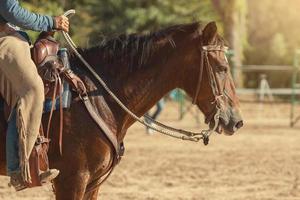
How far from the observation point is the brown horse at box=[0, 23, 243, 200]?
18.5 feet

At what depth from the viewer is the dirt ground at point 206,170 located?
970cm

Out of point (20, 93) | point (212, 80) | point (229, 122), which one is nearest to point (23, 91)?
point (20, 93)

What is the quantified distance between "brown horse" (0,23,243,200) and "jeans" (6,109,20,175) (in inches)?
5.6

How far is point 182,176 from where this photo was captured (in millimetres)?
11250

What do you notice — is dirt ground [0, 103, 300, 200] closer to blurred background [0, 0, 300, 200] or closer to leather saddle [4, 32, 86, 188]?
blurred background [0, 0, 300, 200]

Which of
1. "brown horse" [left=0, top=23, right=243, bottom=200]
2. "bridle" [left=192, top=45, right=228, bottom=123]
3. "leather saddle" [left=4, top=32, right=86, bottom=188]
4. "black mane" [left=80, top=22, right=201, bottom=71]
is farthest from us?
"black mane" [left=80, top=22, right=201, bottom=71]

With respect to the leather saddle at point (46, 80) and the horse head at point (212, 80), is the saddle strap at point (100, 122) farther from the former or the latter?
the horse head at point (212, 80)

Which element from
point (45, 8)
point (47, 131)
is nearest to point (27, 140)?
point (47, 131)

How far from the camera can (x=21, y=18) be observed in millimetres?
5449

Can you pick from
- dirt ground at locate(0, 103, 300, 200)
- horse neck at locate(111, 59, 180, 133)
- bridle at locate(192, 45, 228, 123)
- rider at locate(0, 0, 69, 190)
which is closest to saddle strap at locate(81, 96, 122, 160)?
horse neck at locate(111, 59, 180, 133)

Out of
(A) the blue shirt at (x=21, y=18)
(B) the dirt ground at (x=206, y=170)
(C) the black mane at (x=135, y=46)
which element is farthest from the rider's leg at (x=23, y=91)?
(B) the dirt ground at (x=206, y=170)

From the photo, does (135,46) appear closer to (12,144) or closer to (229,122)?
(229,122)

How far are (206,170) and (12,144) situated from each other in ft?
22.0

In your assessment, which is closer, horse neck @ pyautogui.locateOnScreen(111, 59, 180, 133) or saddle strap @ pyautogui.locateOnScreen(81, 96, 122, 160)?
saddle strap @ pyautogui.locateOnScreen(81, 96, 122, 160)
